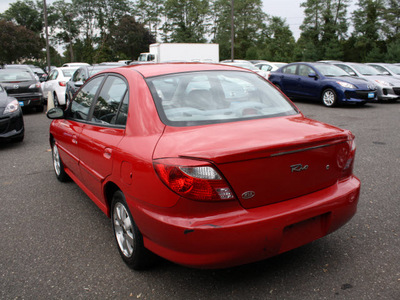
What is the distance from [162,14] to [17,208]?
73.8 m

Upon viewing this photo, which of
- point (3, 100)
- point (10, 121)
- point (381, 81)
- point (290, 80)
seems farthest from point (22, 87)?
point (381, 81)

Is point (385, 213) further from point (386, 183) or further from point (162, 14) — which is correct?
point (162, 14)

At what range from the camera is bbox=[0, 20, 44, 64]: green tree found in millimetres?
50312

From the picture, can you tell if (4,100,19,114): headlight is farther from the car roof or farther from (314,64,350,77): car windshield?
(314,64,350,77): car windshield

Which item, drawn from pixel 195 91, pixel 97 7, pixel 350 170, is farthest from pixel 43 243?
pixel 97 7

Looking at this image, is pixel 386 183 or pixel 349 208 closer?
pixel 349 208

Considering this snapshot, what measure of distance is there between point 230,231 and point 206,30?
72.0 metres

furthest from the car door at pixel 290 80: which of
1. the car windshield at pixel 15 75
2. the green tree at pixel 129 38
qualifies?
the green tree at pixel 129 38

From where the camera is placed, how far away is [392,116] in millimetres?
10867

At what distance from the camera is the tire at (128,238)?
2.75m

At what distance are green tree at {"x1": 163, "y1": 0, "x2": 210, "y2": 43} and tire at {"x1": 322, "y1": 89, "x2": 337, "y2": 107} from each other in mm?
58504

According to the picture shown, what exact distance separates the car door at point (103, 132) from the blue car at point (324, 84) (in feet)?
33.9

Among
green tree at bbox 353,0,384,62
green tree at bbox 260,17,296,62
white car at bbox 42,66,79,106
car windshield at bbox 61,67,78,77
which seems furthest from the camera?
green tree at bbox 260,17,296,62

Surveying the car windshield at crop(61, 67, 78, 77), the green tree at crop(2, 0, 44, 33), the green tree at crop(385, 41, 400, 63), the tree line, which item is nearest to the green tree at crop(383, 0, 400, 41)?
the tree line
